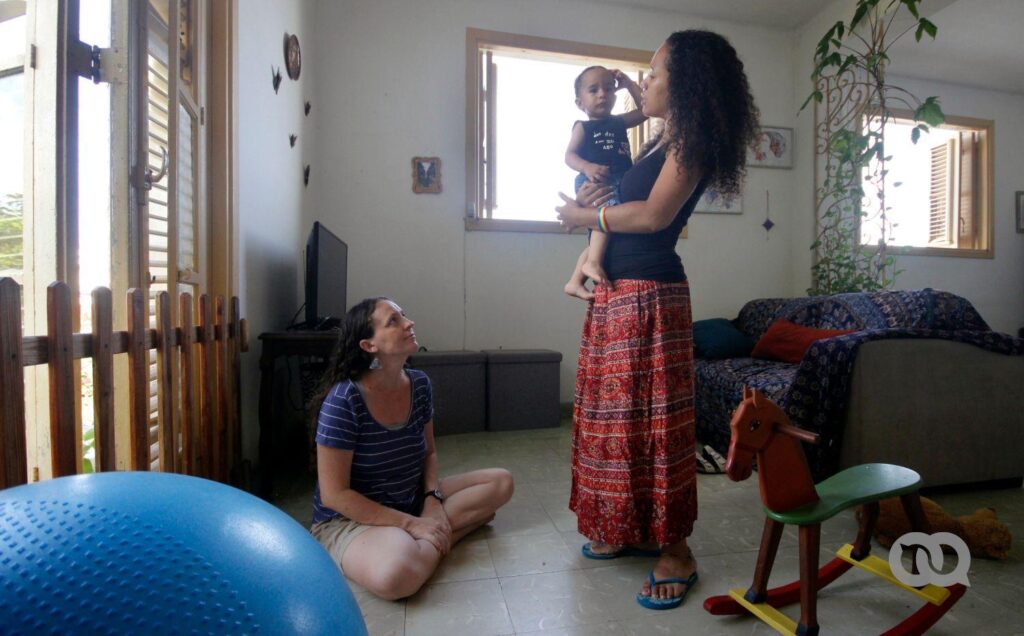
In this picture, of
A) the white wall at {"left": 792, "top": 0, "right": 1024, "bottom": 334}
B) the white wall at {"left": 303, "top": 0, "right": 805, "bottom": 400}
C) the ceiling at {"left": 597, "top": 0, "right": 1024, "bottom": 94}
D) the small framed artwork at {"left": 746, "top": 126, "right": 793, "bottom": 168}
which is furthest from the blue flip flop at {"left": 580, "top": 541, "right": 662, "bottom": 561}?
the ceiling at {"left": 597, "top": 0, "right": 1024, "bottom": 94}

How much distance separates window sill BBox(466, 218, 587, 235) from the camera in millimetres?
3527

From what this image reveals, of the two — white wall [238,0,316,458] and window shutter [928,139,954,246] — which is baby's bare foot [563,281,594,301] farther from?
window shutter [928,139,954,246]

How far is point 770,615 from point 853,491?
334 millimetres

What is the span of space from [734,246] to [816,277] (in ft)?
2.05

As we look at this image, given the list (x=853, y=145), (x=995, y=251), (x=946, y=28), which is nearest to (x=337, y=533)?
(x=853, y=145)

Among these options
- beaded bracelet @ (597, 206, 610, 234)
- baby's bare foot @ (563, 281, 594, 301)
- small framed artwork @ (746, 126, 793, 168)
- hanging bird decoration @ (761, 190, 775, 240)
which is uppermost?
small framed artwork @ (746, 126, 793, 168)

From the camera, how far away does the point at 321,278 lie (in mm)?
2266

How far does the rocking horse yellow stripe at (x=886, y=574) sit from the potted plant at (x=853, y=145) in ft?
8.39

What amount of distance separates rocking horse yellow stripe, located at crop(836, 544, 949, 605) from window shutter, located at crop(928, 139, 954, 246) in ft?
15.6

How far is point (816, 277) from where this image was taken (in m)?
3.78

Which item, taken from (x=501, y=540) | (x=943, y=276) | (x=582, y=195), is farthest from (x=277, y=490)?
(x=943, y=276)

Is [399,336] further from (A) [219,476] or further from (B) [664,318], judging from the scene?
(A) [219,476]

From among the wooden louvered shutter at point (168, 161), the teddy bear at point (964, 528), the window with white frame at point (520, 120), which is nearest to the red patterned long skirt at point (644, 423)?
the teddy bear at point (964, 528)

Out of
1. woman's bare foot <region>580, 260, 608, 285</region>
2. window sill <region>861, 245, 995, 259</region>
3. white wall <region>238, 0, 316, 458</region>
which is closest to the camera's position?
woman's bare foot <region>580, 260, 608, 285</region>
